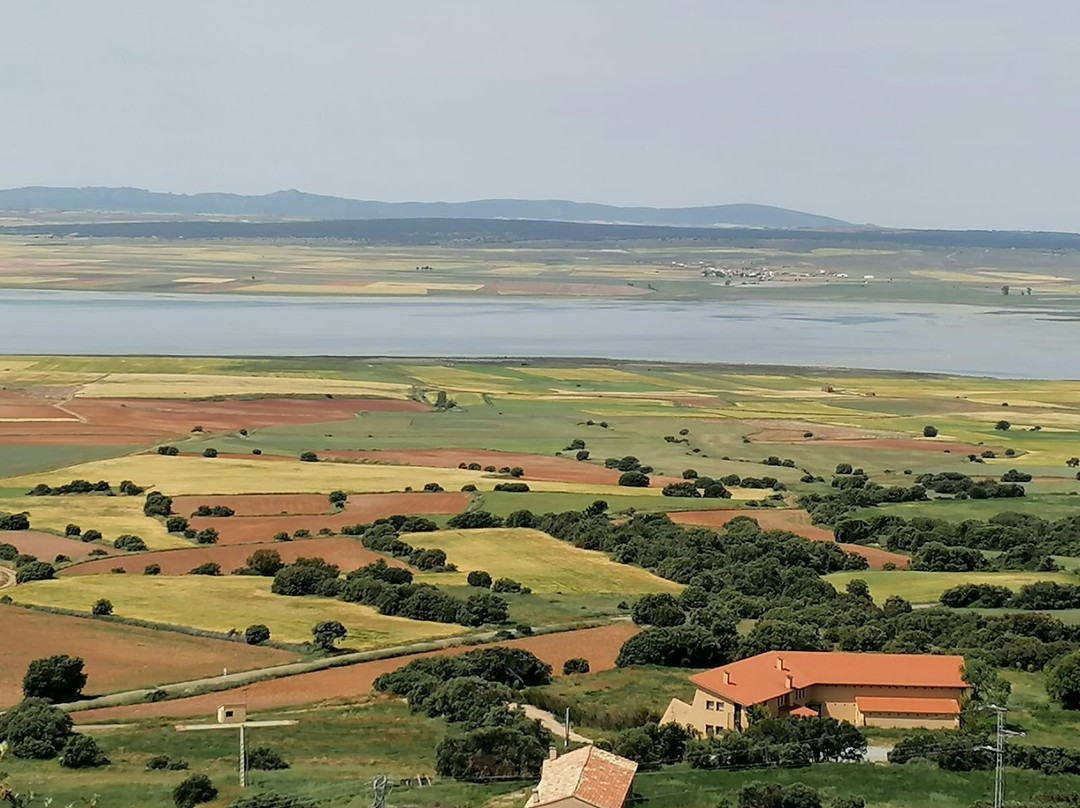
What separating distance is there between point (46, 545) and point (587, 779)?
32240 mm

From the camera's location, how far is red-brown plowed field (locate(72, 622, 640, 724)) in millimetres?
33125

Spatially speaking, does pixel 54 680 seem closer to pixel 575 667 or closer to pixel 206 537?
pixel 575 667

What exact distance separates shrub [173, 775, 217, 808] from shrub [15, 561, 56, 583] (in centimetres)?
2217

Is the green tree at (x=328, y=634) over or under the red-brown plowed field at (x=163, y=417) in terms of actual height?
over

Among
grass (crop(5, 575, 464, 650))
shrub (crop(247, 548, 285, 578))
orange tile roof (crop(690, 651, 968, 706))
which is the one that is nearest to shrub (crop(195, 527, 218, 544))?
shrub (crop(247, 548, 285, 578))

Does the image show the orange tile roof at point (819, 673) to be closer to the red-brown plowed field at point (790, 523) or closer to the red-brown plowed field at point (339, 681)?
the red-brown plowed field at point (339, 681)

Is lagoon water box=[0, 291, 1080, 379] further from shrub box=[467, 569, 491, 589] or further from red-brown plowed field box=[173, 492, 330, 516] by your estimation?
shrub box=[467, 569, 491, 589]

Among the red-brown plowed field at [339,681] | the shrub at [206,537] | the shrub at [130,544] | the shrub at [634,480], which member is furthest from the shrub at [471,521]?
the red-brown plowed field at [339,681]

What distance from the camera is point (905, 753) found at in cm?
2906

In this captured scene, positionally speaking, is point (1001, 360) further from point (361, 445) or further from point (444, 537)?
point (444, 537)

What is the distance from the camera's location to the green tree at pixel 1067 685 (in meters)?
32.9

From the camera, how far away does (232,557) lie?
2003 inches

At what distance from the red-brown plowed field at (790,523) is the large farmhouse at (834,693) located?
19.4 meters

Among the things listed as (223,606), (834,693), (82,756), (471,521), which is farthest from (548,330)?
(82,756)
